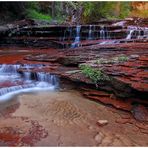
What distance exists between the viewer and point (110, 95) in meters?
7.79

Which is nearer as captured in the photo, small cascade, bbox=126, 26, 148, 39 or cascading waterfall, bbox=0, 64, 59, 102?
cascading waterfall, bbox=0, 64, 59, 102

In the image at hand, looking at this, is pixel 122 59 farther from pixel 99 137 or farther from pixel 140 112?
pixel 99 137

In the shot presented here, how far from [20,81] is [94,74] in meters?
2.50

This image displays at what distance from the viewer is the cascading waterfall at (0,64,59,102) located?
27.7ft

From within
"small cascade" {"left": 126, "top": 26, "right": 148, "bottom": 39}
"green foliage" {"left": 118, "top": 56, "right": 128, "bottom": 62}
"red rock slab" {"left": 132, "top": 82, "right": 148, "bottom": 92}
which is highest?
"small cascade" {"left": 126, "top": 26, "right": 148, "bottom": 39}

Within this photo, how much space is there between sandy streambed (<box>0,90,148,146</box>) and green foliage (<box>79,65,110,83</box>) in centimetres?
72

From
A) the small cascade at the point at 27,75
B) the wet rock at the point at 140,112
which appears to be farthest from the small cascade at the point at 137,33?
the wet rock at the point at 140,112

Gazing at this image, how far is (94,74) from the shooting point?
8.42 metres

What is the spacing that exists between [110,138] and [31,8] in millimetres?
18271

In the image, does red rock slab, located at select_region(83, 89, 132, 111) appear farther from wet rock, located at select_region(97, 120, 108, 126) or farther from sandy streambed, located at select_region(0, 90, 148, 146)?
wet rock, located at select_region(97, 120, 108, 126)

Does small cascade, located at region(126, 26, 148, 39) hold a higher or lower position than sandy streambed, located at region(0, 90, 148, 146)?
higher

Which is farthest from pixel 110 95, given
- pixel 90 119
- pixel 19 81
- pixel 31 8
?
pixel 31 8

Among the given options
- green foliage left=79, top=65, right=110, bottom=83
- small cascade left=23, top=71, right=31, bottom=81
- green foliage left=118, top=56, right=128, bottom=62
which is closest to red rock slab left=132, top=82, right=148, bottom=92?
green foliage left=79, top=65, right=110, bottom=83

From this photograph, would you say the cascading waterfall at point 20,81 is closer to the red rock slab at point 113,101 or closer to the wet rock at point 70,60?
the wet rock at point 70,60
